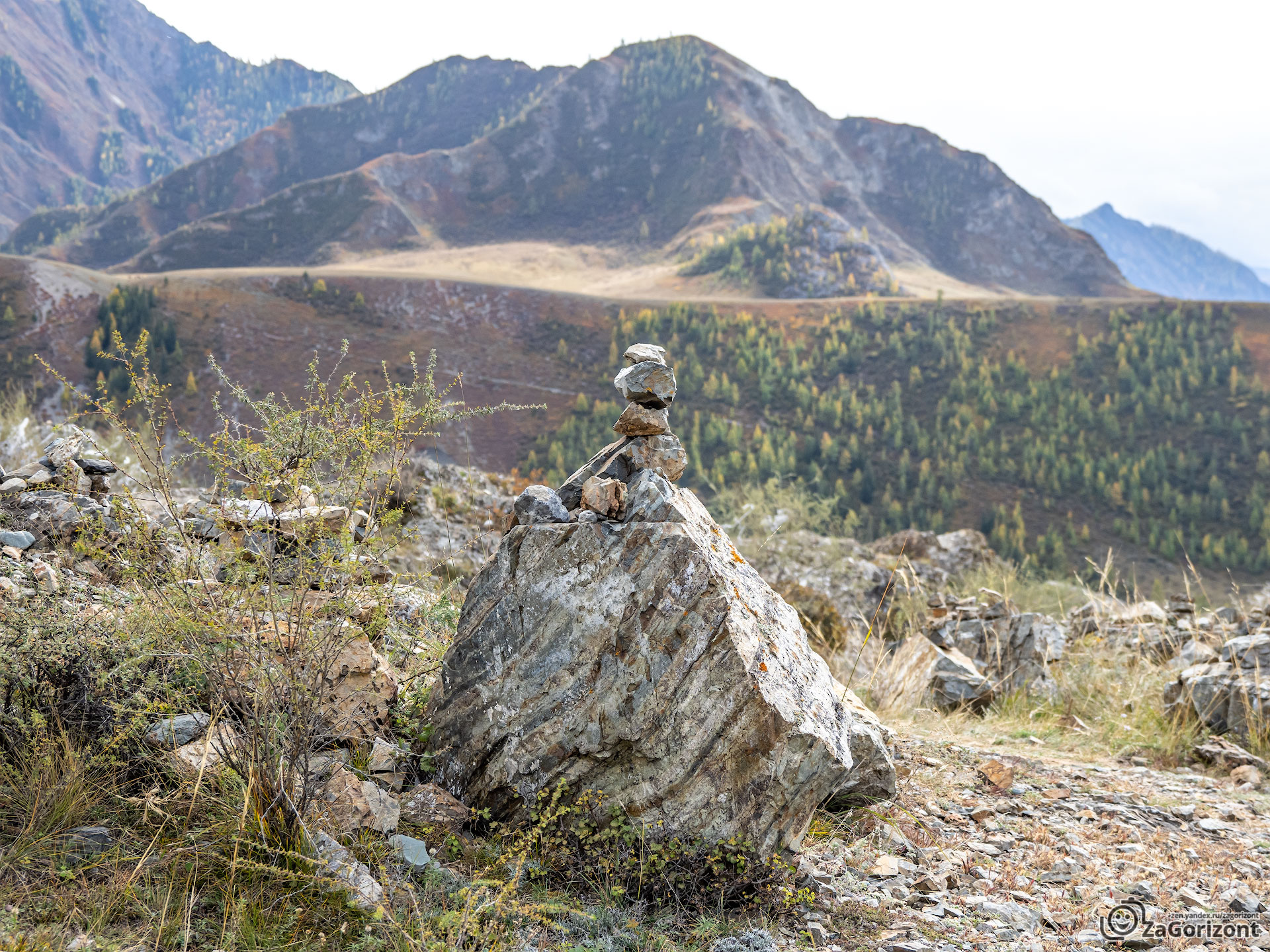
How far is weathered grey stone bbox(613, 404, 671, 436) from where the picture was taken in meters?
3.67

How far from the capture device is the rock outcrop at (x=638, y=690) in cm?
283

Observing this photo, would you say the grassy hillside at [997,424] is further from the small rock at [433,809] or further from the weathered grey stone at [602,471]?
the small rock at [433,809]

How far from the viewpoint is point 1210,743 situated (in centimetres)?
510

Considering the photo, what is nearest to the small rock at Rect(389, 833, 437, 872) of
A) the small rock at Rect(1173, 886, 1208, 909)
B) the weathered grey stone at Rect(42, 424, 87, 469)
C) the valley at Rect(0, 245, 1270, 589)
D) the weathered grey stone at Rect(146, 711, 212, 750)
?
the weathered grey stone at Rect(146, 711, 212, 750)

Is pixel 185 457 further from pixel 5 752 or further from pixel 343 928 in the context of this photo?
pixel 343 928

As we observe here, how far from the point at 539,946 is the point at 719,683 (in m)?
1.07

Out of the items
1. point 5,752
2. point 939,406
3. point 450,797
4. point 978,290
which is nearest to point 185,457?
point 5,752

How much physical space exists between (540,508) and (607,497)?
1.07ft

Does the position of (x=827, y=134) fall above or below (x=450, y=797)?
above

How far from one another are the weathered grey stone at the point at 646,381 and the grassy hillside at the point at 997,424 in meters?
19.2

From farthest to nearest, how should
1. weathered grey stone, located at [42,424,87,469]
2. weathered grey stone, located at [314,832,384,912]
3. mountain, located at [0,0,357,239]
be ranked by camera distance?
mountain, located at [0,0,357,239] < weathered grey stone, located at [42,424,87,469] < weathered grey stone, located at [314,832,384,912]

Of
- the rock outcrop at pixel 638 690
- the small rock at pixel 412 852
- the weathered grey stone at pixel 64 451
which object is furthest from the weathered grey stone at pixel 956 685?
Answer: the weathered grey stone at pixel 64 451

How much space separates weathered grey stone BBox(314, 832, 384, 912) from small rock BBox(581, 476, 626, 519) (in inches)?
61.2

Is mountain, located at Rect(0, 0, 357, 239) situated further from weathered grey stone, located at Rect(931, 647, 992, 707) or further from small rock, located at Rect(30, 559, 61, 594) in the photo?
weathered grey stone, located at Rect(931, 647, 992, 707)
